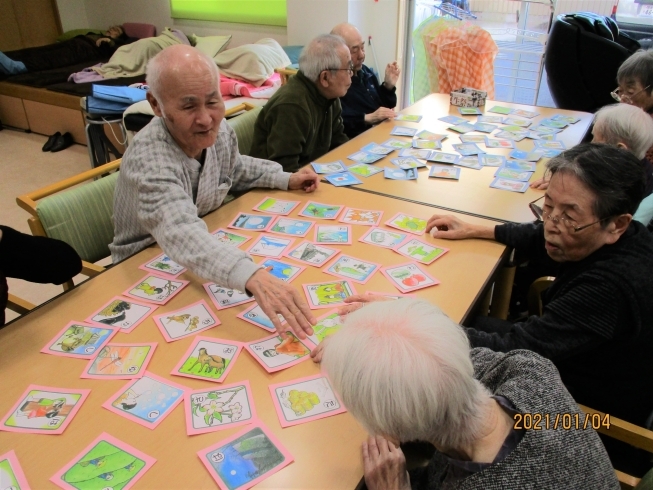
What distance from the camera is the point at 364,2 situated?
474 cm

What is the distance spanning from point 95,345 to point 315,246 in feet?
2.55

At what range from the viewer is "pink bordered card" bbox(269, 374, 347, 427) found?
1108mm

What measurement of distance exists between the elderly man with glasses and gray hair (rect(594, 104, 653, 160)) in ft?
4.33

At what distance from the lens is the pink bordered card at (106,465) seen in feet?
3.19

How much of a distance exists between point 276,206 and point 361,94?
1.72 m

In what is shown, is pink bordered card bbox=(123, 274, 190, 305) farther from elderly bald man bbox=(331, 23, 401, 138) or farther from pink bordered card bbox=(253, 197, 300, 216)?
elderly bald man bbox=(331, 23, 401, 138)

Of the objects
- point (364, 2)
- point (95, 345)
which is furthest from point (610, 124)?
point (364, 2)

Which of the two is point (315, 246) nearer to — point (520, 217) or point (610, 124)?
point (520, 217)

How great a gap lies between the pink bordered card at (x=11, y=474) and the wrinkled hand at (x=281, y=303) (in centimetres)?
62

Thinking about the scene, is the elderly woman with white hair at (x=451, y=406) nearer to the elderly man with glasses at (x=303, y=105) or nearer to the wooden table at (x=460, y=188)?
the wooden table at (x=460, y=188)

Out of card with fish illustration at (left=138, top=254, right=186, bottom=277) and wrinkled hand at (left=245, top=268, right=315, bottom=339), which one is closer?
wrinkled hand at (left=245, top=268, right=315, bottom=339)


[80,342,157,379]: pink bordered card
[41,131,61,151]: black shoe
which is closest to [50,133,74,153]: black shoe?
[41,131,61,151]: black shoe

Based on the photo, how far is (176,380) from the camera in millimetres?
1204

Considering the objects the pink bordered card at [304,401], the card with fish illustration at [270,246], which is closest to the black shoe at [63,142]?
the card with fish illustration at [270,246]
